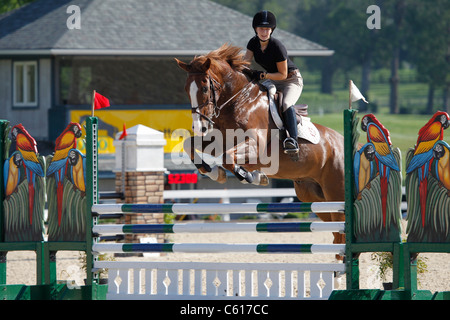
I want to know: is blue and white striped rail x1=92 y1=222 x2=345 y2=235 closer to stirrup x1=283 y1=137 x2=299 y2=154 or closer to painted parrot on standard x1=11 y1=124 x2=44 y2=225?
painted parrot on standard x1=11 y1=124 x2=44 y2=225

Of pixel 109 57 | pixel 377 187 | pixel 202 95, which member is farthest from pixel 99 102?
pixel 109 57

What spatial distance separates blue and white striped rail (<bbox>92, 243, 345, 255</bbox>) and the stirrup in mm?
1402

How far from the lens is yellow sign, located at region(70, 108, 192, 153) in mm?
18281

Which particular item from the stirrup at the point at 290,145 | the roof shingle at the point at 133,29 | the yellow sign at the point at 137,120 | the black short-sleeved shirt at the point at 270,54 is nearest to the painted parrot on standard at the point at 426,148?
the stirrup at the point at 290,145

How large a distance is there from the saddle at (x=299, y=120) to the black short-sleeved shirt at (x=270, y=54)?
256mm

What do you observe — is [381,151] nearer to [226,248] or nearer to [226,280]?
[226,248]

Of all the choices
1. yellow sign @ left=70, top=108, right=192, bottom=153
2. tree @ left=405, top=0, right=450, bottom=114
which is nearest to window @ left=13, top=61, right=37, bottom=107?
yellow sign @ left=70, top=108, right=192, bottom=153

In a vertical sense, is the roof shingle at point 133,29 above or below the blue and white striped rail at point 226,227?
above

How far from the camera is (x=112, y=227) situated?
633 centimetres

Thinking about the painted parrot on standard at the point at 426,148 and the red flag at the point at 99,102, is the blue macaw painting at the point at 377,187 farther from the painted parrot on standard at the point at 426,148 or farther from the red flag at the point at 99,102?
the red flag at the point at 99,102

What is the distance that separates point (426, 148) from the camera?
17.9ft

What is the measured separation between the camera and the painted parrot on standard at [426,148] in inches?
213

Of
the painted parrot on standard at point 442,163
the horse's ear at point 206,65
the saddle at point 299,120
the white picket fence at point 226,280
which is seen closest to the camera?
the painted parrot on standard at point 442,163
